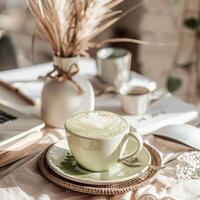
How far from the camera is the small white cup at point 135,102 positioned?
4.00 feet

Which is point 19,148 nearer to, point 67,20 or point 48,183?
point 48,183

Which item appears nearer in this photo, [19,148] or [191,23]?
[19,148]

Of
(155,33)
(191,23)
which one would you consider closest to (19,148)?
(191,23)

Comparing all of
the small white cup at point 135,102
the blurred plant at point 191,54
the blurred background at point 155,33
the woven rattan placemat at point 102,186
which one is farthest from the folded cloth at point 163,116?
the blurred plant at point 191,54

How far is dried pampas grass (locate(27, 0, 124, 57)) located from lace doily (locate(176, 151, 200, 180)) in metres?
0.34

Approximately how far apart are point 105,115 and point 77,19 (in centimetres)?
24

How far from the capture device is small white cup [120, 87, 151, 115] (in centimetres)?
122

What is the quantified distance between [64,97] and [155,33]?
1.59 m

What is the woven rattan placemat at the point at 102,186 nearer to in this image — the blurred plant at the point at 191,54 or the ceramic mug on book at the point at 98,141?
the ceramic mug on book at the point at 98,141

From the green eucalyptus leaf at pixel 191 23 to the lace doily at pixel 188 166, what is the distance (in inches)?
55.8

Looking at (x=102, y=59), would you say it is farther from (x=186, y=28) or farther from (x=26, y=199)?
(x=186, y=28)

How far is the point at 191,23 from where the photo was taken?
7.71 feet

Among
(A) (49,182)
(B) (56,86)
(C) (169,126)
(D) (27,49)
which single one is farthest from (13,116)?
(D) (27,49)

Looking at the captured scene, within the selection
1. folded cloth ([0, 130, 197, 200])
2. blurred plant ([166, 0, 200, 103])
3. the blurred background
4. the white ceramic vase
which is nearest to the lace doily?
folded cloth ([0, 130, 197, 200])
